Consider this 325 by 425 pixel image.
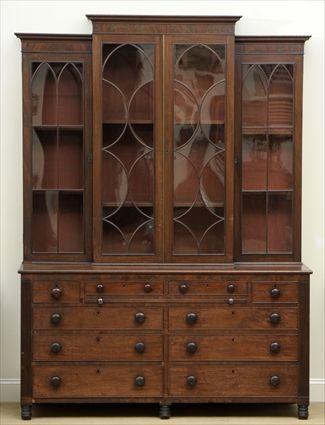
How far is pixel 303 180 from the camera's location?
4297 millimetres

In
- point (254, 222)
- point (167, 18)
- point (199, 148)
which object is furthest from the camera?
point (254, 222)

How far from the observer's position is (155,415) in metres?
4.07

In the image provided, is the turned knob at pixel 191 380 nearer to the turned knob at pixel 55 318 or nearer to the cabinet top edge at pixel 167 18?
the turned knob at pixel 55 318

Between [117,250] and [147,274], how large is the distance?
195mm

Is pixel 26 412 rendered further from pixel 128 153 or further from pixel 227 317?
pixel 128 153

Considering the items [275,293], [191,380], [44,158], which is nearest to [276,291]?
[275,293]

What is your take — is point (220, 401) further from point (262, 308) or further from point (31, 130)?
point (31, 130)

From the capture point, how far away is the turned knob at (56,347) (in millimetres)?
3947

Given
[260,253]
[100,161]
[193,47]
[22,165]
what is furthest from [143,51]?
[260,253]

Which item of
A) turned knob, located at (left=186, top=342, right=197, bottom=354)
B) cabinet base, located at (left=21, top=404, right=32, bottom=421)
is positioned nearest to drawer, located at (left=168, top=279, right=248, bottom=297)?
turned knob, located at (left=186, top=342, right=197, bottom=354)

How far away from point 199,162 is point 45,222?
0.80 m

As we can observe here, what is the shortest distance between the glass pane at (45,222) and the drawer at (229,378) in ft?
2.77

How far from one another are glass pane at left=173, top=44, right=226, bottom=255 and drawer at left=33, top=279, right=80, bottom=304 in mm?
517

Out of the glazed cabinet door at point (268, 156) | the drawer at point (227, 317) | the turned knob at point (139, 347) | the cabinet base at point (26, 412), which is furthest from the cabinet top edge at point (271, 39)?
the cabinet base at point (26, 412)
